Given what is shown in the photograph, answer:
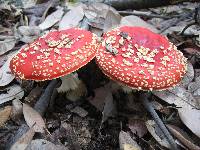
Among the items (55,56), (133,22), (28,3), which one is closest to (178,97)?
(133,22)

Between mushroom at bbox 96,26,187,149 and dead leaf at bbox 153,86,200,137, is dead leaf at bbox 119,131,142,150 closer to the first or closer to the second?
mushroom at bbox 96,26,187,149

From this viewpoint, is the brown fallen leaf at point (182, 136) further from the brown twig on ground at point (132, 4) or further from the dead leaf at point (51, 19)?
the dead leaf at point (51, 19)

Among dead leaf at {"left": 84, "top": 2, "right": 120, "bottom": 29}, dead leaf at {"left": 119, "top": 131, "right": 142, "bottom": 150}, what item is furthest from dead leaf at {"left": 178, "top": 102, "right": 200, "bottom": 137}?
dead leaf at {"left": 84, "top": 2, "right": 120, "bottom": 29}

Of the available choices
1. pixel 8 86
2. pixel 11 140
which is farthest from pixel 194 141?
pixel 8 86

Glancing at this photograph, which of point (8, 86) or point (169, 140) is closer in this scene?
point (169, 140)

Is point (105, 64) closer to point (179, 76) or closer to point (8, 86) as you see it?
point (179, 76)

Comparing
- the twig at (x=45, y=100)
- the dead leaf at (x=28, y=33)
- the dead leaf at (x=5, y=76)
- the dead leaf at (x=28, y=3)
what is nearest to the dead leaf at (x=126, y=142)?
the twig at (x=45, y=100)

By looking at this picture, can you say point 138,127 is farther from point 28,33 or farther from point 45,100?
point 28,33
